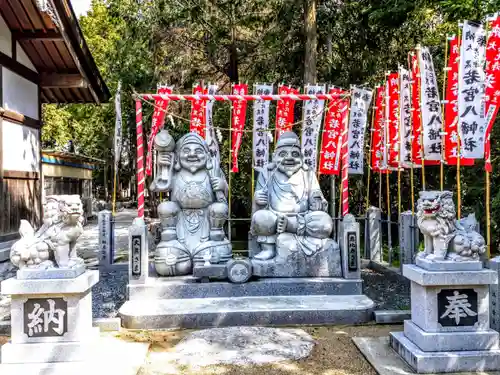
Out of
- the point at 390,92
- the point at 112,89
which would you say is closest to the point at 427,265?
the point at 390,92

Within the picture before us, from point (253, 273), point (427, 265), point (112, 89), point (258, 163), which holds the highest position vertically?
point (112, 89)

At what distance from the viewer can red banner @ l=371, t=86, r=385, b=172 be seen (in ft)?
30.8

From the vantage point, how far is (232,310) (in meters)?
5.86

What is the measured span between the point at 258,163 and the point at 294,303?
497 cm

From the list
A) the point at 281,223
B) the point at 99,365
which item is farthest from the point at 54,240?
the point at 281,223

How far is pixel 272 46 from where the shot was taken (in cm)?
1362

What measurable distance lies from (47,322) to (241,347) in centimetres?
208

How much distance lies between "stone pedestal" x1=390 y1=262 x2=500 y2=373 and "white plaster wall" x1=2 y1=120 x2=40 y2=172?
319 inches

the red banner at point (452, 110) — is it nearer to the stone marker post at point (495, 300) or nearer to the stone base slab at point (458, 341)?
the stone marker post at point (495, 300)

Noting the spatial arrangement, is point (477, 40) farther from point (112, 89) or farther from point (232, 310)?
point (112, 89)

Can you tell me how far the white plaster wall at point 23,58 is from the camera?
9.61 m

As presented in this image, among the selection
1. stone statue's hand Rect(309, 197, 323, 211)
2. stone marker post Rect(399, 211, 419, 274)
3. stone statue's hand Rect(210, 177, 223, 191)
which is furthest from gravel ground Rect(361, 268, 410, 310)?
stone statue's hand Rect(210, 177, 223, 191)

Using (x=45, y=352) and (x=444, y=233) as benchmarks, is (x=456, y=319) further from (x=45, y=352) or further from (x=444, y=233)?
(x=45, y=352)

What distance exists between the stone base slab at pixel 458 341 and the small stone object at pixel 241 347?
1.28 meters
